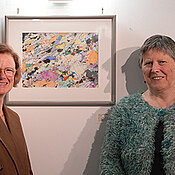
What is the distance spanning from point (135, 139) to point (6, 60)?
79cm

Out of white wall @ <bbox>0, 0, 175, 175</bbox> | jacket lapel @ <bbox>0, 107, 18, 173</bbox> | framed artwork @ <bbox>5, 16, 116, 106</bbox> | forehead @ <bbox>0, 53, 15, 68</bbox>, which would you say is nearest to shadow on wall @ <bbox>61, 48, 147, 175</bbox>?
white wall @ <bbox>0, 0, 175, 175</bbox>

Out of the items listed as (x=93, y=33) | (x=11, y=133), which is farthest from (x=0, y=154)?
(x=93, y=33)

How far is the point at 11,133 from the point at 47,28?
2.41ft

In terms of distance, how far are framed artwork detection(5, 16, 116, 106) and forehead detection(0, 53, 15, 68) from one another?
1.26ft

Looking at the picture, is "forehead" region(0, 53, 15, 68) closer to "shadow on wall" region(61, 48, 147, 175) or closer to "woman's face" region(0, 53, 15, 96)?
"woman's face" region(0, 53, 15, 96)

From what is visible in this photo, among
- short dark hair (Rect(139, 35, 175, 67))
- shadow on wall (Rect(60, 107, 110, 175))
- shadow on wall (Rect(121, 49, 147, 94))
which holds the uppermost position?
short dark hair (Rect(139, 35, 175, 67))

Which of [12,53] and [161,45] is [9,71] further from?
[161,45]

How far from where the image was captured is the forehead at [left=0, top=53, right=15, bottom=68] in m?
1.20

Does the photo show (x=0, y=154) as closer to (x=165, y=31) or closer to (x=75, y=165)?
(x=75, y=165)

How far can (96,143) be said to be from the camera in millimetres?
1642

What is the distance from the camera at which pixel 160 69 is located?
4.48 ft

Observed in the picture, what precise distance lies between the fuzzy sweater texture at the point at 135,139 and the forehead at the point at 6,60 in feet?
2.13

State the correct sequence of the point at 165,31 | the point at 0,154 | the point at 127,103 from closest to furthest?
1. the point at 0,154
2. the point at 127,103
3. the point at 165,31

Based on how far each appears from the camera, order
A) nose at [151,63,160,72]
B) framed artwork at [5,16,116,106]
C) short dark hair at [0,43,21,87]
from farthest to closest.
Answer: framed artwork at [5,16,116,106], nose at [151,63,160,72], short dark hair at [0,43,21,87]
